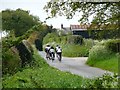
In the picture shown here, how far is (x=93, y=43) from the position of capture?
172 centimetres

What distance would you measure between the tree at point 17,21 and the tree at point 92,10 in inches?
3.6

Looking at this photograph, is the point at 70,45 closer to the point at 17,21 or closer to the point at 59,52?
the point at 59,52

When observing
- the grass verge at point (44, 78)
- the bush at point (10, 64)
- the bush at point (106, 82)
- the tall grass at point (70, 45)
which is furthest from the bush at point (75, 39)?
the bush at point (106, 82)

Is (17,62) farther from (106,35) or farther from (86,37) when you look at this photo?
(106,35)

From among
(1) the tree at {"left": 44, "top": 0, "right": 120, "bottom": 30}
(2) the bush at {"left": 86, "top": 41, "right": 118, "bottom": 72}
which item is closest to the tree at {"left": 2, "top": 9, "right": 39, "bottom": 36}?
(1) the tree at {"left": 44, "top": 0, "right": 120, "bottom": 30}

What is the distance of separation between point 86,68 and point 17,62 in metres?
0.78

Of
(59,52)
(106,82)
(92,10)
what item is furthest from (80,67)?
(106,82)

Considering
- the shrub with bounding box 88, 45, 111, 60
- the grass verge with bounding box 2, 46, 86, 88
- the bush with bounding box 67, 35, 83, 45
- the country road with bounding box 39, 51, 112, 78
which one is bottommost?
the grass verge with bounding box 2, 46, 86, 88

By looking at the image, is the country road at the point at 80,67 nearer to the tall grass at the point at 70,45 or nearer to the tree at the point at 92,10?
the tall grass at the point at 70,45

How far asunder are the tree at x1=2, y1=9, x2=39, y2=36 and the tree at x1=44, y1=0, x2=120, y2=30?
0.09 m

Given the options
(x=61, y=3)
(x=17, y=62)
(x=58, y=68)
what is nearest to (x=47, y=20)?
(x=61, y=3)

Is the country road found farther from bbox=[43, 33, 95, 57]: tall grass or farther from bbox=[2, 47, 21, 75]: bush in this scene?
bbox=[2, 47, 21, 75]: bush

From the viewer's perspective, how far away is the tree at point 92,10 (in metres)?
1.38

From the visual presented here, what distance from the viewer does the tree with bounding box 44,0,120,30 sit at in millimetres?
1377
